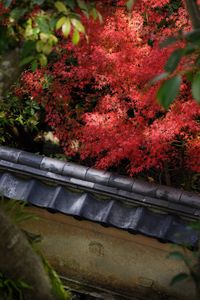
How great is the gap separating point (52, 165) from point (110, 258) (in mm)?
1424

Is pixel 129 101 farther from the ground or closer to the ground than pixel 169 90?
closer to the ground

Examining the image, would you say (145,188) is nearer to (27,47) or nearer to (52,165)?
(52,165)

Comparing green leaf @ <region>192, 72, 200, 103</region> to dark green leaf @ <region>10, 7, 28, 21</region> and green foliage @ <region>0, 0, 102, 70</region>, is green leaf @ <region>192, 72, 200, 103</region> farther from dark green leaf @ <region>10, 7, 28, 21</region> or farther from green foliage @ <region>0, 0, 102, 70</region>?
dark green leaf @ <region>10, 7, 28, 21</region>

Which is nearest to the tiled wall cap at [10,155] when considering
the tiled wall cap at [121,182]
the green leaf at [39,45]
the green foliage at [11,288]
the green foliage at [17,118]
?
the tiled wall cap at [121,182]

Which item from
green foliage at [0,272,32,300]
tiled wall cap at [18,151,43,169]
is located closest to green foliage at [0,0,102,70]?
green foliage at [0,272,32,300]

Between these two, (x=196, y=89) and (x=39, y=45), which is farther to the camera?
(x=39, y=45)

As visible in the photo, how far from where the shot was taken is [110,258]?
5.52 meters

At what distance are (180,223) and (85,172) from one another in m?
1.16

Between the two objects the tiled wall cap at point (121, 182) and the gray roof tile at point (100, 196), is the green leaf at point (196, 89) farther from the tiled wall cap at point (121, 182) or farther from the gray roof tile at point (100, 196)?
the tiled wall cap at point (121, 182)

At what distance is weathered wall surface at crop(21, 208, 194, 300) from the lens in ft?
17.6

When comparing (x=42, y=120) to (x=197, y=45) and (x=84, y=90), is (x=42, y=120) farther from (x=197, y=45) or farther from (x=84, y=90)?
(x=197, y=45)

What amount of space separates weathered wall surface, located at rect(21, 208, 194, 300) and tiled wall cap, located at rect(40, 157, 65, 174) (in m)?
0.81

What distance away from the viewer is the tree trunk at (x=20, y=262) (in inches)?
82.0

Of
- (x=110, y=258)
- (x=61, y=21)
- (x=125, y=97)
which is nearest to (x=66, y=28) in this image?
(x=61, y=21)
